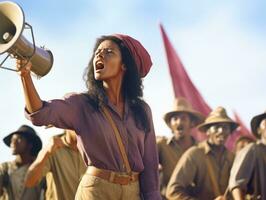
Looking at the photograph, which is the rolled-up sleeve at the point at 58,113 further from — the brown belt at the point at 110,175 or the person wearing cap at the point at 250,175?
the person wearing cap at the point at 250,175

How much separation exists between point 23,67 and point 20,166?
579 cm

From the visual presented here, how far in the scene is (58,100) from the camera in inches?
186

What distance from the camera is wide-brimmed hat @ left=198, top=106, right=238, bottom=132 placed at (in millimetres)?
11195

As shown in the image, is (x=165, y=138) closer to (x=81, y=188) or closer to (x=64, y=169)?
(x=64, y=169)

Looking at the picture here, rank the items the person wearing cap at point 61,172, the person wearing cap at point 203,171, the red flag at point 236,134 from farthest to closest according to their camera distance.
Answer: the red flag at point 236,134 → the person wearing cap at point 203,171 → the person wearing cap at point 61,172

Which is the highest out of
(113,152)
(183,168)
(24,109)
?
(24,109)

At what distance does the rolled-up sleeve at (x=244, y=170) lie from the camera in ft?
27.6

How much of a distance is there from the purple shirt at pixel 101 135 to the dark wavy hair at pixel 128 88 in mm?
51

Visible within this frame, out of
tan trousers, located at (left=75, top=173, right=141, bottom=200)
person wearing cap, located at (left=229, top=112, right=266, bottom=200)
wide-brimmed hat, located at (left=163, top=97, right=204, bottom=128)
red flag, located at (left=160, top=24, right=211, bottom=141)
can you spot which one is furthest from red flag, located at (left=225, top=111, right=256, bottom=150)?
tan trousers, located at (left=75, top=173, right=141, bottom=200)

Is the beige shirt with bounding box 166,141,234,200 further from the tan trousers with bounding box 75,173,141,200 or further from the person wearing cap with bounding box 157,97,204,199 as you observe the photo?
the tan trousers with bounding box 75,173,141,200

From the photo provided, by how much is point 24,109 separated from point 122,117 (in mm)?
693

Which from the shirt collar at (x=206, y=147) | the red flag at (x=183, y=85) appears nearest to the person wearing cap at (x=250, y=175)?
the shirt collar at (x=206, y=147)

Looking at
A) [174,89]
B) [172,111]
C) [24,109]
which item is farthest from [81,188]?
[174,89]

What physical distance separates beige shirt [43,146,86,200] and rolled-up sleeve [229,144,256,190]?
59.8 inches
